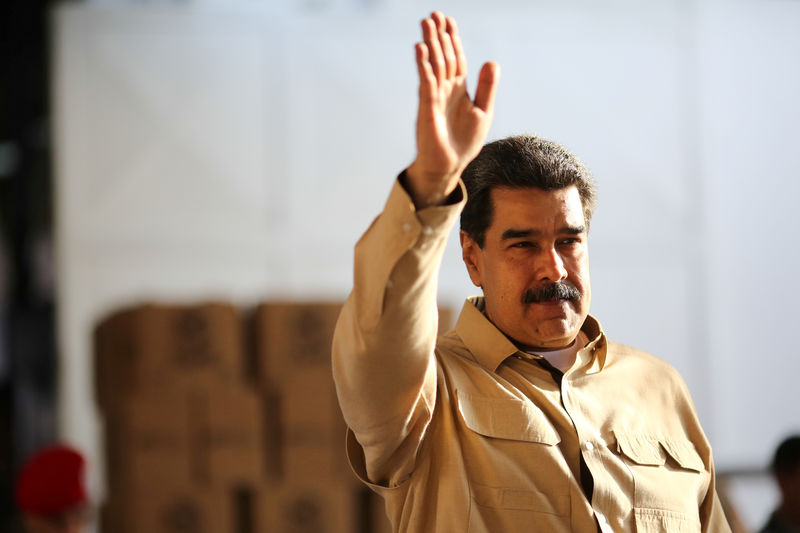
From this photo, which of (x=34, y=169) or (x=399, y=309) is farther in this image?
(x=34, y=169)

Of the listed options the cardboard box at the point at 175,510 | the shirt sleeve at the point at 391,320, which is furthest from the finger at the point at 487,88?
the cardboard box at the point at 175,510

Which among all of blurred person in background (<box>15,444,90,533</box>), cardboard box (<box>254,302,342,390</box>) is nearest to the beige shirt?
blurred person in background (<box>15,444,90,533</box>)

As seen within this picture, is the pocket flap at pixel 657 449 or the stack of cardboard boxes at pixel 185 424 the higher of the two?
the pocket flap at pixel 657 449

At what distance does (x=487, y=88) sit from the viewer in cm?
119

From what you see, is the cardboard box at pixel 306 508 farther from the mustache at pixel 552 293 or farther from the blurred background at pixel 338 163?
the mustache at pixel 552 293

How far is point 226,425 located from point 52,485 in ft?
2.47

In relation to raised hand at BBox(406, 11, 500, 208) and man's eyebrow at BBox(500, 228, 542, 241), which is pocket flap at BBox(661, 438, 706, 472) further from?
raised hand at BBox(406, 11, 500, 208)

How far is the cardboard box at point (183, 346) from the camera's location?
149 inches

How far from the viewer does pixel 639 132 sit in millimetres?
5691

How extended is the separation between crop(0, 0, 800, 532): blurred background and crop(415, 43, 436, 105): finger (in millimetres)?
3881

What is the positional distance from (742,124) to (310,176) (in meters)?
2.61

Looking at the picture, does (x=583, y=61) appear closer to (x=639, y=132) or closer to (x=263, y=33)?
(x=639, y=132)

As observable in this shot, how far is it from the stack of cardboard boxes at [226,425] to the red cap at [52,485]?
0.39m

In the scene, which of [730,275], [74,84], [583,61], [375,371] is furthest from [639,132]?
[375,371]
